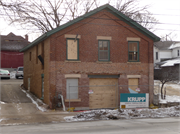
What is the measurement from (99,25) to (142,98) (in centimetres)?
723

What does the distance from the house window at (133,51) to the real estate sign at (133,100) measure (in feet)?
13.0

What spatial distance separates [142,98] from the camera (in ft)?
Answer: 66.5

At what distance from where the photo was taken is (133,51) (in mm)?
22797

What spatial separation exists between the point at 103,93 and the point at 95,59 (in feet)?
10.0

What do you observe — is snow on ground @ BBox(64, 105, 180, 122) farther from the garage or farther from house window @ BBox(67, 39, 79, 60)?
house window @ BBox(67, 39, 79, 60)

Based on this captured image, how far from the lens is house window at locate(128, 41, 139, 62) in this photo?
74.5 ft

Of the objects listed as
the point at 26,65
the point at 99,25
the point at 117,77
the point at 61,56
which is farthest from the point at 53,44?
the point at 26,65

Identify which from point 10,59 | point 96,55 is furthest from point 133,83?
point 10,59

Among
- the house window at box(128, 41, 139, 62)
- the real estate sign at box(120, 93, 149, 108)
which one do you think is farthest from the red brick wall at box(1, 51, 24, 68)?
the real estate sign at box(120, 93, 149, 108)

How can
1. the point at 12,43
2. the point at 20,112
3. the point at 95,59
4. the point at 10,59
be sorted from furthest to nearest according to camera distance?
1. the point at 12,43
2. the point at 10,59
3. the point at 95,59
4. the point at 20,112

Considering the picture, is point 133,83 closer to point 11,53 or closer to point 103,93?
point 103,93

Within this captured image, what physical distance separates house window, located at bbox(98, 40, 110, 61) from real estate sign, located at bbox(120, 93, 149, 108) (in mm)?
4041

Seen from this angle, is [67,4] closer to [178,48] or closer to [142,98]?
[142,98]

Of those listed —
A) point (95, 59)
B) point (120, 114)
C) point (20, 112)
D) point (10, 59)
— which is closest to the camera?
point (120, 114)
